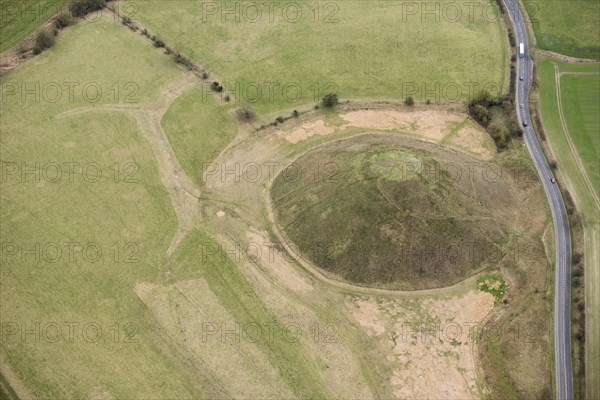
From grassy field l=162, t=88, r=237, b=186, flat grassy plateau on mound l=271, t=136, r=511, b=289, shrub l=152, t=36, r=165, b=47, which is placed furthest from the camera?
shrub l=152, t=36, r=165, b=47

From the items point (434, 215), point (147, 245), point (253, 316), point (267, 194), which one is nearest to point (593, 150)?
point (434, 215)

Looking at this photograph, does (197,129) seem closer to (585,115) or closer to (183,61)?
(183,61)

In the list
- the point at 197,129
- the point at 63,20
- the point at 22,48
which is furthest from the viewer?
the point at 63,20

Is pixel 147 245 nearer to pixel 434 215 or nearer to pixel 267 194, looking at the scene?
pixel 267 194

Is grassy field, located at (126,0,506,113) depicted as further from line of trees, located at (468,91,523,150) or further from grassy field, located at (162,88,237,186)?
grassy field, located at (162,88,237,186)

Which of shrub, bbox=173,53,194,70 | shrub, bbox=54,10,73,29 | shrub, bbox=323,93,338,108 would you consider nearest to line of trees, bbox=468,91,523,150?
shrub, bbox=323,93,338,108

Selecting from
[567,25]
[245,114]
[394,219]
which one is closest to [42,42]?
[245,114]
